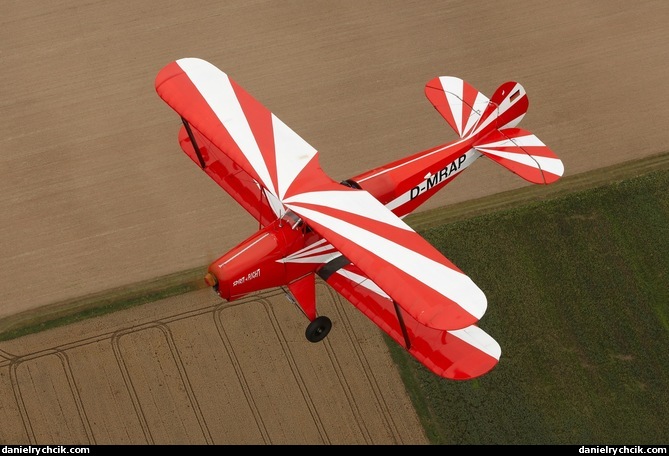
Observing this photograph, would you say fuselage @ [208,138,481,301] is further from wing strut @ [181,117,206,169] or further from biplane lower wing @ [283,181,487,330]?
wing strut @ [181,117,206,169]

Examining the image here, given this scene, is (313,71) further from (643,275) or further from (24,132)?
(643,275)

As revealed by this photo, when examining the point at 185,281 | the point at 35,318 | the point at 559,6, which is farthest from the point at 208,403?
the point at 559,6

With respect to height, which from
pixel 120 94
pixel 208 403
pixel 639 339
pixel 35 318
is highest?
pixel 120 94

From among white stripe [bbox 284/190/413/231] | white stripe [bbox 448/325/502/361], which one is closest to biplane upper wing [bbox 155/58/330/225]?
white stripe [bbox 284/190/413/231]

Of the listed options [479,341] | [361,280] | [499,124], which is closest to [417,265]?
[479,341]

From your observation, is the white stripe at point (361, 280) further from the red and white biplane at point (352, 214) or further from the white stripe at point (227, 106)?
the white stripe at point (227, 106)

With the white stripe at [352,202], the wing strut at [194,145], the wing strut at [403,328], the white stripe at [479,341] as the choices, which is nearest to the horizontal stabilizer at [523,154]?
the white stripe at [479,341]

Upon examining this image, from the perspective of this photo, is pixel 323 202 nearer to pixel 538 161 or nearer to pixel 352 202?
pixel 352 202
